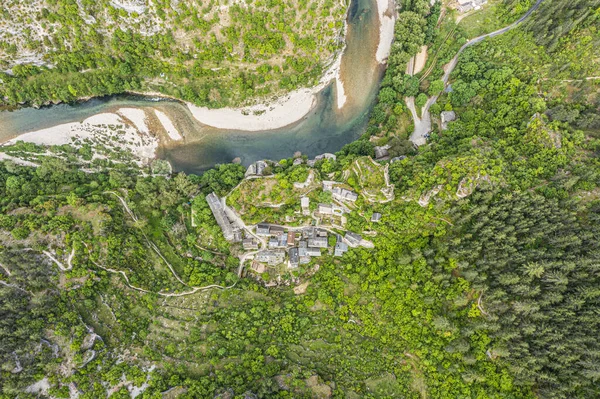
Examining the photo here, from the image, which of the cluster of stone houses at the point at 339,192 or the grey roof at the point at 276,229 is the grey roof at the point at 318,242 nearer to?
the grey roof at the point at 276,229

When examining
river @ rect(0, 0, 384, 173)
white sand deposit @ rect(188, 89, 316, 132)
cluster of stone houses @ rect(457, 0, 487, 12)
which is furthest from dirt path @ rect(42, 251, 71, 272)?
cluster of stone houses @ rect(457, 0, 487, 12)

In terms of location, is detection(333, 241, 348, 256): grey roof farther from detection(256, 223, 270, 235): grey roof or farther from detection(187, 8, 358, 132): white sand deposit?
detection(187, 8, 358, 132): white sand deposit

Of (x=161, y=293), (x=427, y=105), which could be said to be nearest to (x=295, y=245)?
(x=161, y=293)

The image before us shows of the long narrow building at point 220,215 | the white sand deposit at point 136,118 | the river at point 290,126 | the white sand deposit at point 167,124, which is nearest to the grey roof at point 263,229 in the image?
the long narrow building at point 220,215

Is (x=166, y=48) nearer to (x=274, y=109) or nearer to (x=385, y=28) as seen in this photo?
(x=274, y=109)

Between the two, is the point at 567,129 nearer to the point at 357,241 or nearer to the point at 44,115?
the point at 357,241

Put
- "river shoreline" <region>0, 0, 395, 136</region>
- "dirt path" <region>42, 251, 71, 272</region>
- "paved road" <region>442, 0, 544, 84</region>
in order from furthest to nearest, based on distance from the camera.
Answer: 1. "river shoreline" <region>0, 0, 395, 136</region>
2. "paved road" <region>442, 0, 544, 84</region>
3. "dirt path" <region>42, 251, 71, 272</region>
